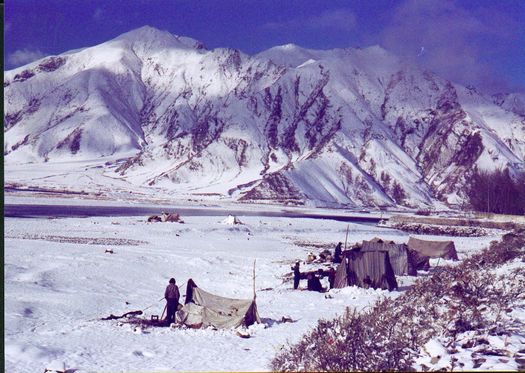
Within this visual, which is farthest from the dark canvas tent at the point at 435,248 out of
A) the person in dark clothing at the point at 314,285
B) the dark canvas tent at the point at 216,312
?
the dark canvas tent at the point at 216,312

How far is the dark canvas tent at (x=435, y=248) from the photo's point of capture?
4019 cm

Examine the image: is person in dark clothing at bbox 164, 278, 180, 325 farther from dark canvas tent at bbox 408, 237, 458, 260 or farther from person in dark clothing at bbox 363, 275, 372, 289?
dark canvas tent at bbox 408, 237, 458, 260

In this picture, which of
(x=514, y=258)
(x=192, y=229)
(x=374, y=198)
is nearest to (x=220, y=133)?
(x=374, y=198)

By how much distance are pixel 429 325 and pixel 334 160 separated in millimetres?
151098

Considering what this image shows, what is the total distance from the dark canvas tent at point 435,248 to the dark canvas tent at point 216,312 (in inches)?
916

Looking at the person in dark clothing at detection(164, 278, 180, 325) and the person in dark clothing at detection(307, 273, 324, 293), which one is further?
the person in dark clothing at detection(307, 273, 324, 293)

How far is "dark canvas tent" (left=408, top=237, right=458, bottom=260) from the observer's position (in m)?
40.2

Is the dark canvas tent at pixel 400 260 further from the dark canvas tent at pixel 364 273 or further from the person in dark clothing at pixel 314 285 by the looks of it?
the person in dark clothing at pixel 314 285

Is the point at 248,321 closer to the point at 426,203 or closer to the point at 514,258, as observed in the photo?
the point at 514,258

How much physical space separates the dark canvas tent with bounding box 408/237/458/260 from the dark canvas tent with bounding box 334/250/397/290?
13.5 metres

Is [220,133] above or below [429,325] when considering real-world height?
above

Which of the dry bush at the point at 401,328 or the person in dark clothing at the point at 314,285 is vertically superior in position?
the dry bush at the point at 401,328

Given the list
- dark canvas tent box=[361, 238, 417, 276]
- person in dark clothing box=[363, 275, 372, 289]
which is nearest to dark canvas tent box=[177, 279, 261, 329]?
person in dark clothing box=[363, 275, 372, 289]

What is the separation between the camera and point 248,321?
19.2 meters
